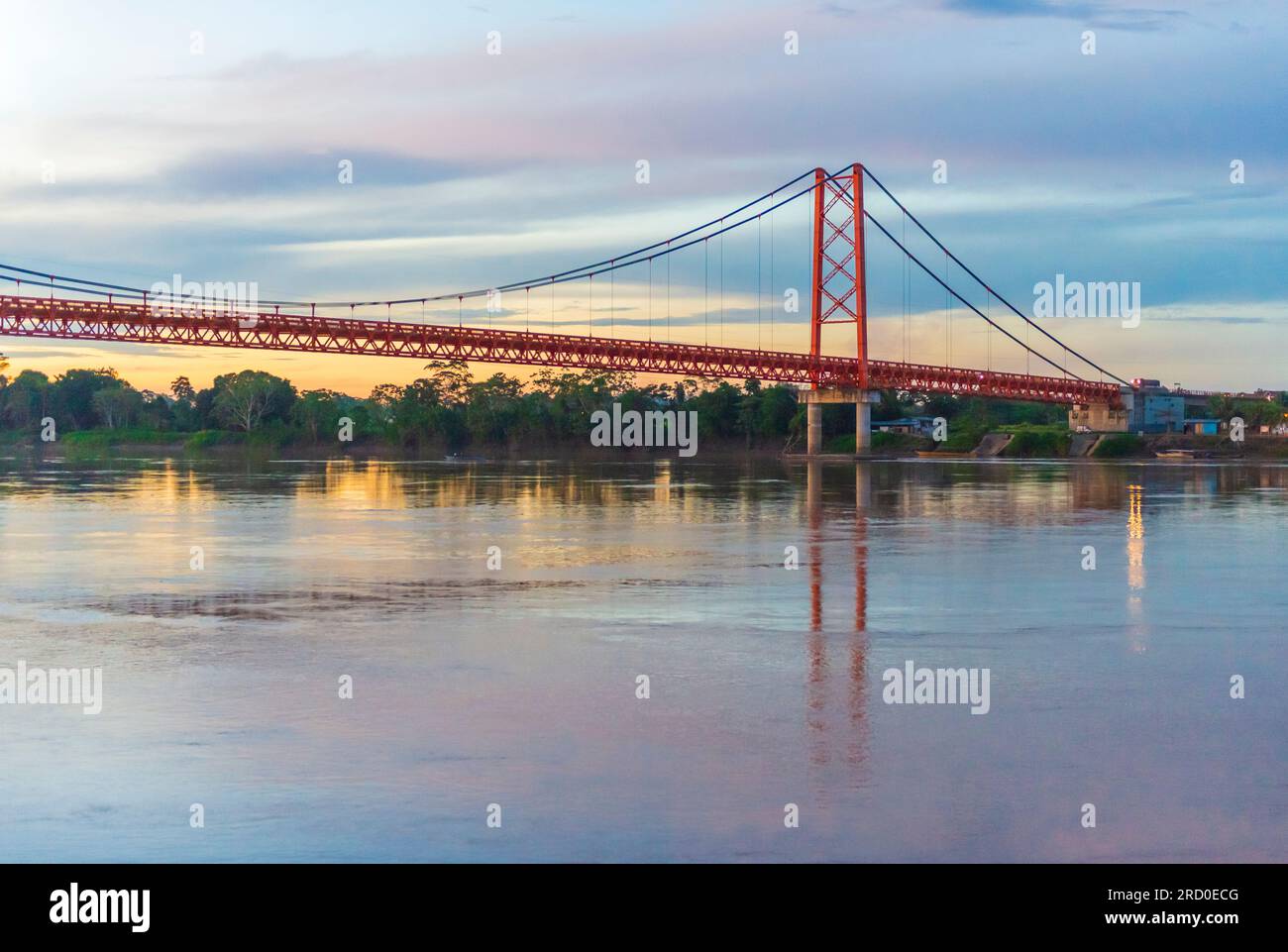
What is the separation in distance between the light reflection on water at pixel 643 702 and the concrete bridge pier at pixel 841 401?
76.5m

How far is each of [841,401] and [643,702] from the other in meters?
92.6

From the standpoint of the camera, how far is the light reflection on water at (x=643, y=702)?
7164 millimetres

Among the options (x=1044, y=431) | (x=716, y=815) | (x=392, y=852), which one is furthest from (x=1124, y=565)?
(x=1044, y=431)

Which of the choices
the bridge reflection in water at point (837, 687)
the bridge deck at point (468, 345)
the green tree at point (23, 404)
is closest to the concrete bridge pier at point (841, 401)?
the bridge deck at point (468, 345)

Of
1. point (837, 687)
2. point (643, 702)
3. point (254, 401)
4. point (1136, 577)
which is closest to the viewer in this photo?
point (643, 702)

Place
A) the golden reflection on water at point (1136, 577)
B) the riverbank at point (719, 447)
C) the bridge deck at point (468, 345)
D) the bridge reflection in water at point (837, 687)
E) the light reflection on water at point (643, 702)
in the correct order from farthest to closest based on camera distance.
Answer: the riverbank at point (719, 447), the bridge deck at point (468, 345), the golden reflection on water at point (1136, 577), the bridge reflection in water at point (837, 687), the light reflection on water at point (643, 702)

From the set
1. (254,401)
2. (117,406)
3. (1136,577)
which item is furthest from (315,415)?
(1136,577)

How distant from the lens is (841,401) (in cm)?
10162

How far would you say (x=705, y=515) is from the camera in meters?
32.3

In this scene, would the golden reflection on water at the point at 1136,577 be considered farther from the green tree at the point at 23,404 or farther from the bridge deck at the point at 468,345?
the green tree at the point at 23,404

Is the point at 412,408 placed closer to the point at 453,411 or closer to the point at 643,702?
the point at 453,411

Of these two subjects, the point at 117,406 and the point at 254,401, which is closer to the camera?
the point at 254,401

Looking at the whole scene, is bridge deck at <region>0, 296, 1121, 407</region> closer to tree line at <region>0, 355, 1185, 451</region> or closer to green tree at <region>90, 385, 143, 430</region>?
tree line at <region>0, 355, 1185, 451</region>

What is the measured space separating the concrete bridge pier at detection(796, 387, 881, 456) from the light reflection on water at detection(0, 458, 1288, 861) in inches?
3010
